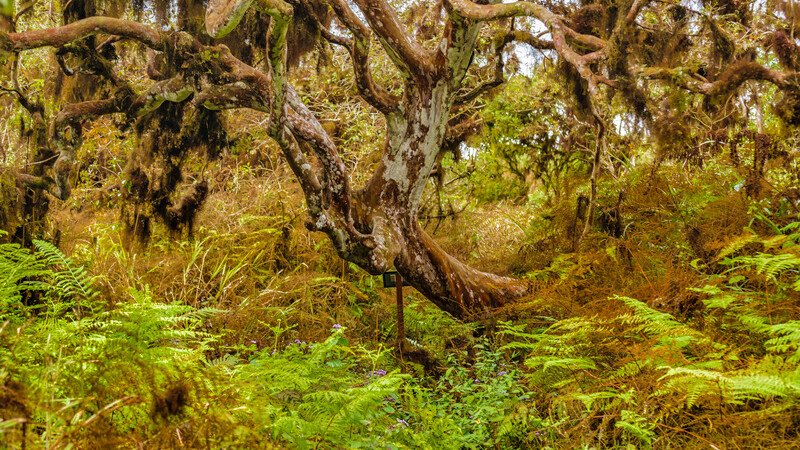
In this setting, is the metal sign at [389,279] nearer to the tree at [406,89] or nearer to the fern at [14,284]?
the tree at [406,89]

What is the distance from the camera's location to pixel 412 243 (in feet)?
20.2

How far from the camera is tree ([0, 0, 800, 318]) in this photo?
5.24 metres

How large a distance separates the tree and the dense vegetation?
0.15 feet

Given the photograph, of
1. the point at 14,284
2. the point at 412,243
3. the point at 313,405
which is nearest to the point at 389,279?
the point at 412,243

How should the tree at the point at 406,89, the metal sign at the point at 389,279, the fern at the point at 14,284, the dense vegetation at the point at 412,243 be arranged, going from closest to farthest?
the dense vegetation at the point at 412,243 < the fern at the point at 14,284 < the tree at the point at 406,89 < the metal sign at the point at 389,279

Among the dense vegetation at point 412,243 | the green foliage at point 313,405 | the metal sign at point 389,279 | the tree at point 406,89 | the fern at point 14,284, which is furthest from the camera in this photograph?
the metal sign at point 389,279

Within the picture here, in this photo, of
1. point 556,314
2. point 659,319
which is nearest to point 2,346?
point 659,319

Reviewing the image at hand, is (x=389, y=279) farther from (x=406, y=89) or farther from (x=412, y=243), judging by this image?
(x=406, y=89)

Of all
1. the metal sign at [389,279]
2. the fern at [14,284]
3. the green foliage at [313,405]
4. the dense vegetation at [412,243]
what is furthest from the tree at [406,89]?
the green foliage at [313,405]

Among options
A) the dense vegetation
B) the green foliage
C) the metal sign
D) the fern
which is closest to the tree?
the dense vegetation

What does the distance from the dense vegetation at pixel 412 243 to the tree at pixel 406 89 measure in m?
0.04

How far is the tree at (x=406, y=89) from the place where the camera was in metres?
5.24

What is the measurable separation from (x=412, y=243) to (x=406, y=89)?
4.83ft

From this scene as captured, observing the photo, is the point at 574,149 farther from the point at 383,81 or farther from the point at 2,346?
the point at 2,346
